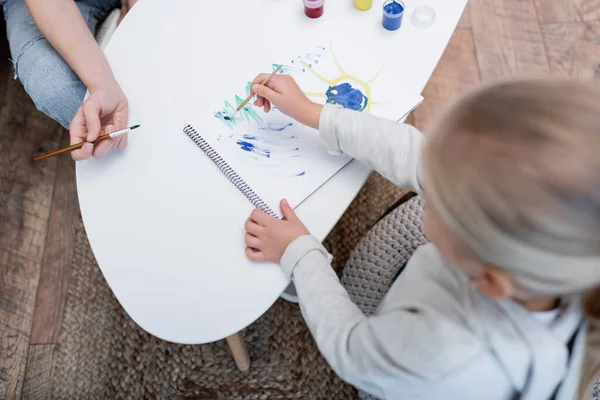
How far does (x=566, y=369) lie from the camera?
0.55 m

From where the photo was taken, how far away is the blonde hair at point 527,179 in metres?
0.38

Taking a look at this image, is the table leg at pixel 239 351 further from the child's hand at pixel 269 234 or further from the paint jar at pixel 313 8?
the paint jar at pixel 313 8

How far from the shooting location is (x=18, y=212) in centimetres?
134

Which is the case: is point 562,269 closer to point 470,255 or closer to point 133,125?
point 470,255

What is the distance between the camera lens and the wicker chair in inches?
30.4

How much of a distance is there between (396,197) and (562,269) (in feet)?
3.01

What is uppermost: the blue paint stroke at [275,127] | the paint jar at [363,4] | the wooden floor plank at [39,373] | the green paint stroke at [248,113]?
the paint jar at [363,4]

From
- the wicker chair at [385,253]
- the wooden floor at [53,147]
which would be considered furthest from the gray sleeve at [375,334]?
the wooden floor at [53,147]

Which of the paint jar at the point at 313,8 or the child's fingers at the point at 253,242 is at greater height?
the paint jar at the point at 313,8

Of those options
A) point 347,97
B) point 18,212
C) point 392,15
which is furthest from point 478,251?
point 18,212

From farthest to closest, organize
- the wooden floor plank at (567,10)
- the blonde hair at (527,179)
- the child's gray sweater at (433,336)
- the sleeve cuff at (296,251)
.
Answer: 1. the wooden floor plank at (567,10)
2. the sleeve cuff at (296,251)
3. the child's gray sweater at (433,336)
4. the blonde hair at (527,179)

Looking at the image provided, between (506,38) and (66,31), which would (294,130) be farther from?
(506,38)

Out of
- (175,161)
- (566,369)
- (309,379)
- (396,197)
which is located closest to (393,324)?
(566,369)

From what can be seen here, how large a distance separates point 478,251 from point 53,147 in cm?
130
